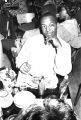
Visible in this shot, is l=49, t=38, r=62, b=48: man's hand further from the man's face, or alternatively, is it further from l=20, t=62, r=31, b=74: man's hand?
l=20, t=62, r=31, b=74: man's hand

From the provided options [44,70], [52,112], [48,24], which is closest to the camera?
[52,112]

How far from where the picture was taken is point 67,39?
204 centimetres

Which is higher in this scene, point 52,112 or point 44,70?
point 44,70

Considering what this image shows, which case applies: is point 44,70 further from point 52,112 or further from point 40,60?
point 52,112

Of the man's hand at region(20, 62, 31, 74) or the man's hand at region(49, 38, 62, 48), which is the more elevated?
the man's hand at region(49, 38, 62, 48)

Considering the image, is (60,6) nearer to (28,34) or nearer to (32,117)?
(28,34)

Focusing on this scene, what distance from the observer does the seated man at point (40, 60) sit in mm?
1501

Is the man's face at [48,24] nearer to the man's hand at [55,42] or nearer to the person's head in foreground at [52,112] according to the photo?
the man's hand at [55,42]

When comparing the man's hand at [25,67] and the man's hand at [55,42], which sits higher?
the man's hand at [55,42]

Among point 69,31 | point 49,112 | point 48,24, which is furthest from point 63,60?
point 69,31

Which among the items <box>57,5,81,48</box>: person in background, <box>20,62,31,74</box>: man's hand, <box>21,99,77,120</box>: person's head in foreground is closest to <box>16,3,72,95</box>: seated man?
<box>20,62,31,74</box>: man's hand

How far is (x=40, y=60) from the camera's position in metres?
1.60

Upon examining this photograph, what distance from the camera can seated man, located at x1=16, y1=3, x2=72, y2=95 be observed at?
4.92 feet

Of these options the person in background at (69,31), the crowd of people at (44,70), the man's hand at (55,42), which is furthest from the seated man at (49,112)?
the person in background at (69,31)
